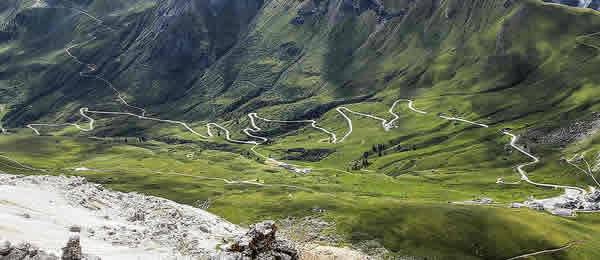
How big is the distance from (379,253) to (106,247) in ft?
311

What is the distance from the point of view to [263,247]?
53.1m

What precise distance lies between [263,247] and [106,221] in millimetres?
36582

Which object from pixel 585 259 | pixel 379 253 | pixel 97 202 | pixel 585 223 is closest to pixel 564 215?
pixel 585 223

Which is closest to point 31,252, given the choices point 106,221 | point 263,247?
point 263,247

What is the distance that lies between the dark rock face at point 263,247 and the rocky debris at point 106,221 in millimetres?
7499

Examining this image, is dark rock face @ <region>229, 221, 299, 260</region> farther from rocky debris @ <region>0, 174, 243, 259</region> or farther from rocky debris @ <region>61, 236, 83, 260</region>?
rocky debris @ <region>61, 236, 83, 260</region>

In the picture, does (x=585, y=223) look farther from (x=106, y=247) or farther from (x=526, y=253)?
(x=106, y=247)

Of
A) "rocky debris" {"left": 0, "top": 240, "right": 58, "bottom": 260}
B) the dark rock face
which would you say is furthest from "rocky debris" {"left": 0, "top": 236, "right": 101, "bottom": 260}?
the dark rock face

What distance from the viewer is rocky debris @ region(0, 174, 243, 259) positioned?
6153 centimetres

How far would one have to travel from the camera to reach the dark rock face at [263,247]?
52562mm

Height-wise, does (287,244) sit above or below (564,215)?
above

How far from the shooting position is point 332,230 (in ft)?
501

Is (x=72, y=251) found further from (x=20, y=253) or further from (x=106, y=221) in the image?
(x=106, y=221)

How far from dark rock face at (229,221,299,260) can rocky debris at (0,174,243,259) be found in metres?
7.50
